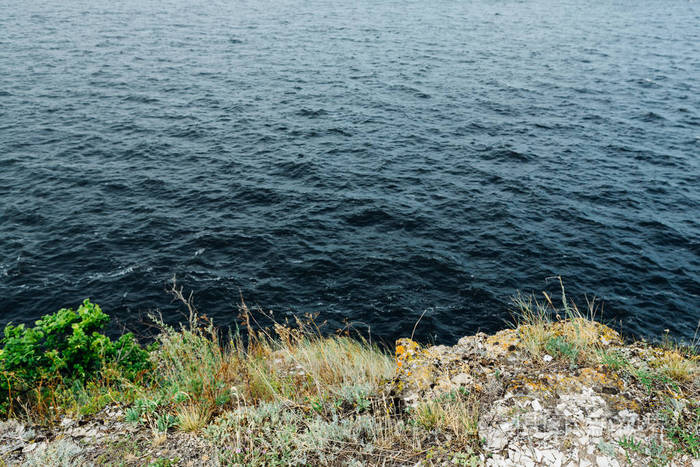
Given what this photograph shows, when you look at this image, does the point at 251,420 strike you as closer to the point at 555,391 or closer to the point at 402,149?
the point at 555,391

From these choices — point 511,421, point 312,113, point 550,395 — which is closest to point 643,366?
point 550,395

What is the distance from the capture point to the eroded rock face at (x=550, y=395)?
6137mm

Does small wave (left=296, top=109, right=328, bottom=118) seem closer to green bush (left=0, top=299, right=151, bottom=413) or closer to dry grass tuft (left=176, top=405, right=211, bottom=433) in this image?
green bush (left=0, top=299, right=151, bottom=413)

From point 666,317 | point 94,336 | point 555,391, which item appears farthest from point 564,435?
point 666,317

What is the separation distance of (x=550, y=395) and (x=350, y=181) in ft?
63.1

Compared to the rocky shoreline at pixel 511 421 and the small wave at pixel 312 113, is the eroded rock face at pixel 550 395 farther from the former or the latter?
the small wave at pixel 312 113

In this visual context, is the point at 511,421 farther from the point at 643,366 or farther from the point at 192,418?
the point at 192,418

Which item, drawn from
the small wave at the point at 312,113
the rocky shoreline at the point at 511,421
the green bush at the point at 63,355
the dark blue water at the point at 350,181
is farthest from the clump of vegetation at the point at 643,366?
the small wave at the point at 312,113

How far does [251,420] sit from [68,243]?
17.1 m

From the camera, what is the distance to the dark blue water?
18047 millimetres

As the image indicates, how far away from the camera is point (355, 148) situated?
94.5 feet

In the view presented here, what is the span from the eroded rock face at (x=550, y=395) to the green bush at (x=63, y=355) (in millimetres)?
5908

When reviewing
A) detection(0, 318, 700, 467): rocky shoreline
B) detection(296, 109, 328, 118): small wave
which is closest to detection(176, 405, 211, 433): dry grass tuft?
detection(0, 318, 700, 467): rocky shoreline

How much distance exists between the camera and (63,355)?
373 inches
